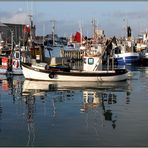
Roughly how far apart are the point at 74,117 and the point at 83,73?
15547 mm

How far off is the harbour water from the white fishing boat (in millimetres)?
4736

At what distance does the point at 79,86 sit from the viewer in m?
29.2

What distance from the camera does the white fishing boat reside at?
31922 millimetres

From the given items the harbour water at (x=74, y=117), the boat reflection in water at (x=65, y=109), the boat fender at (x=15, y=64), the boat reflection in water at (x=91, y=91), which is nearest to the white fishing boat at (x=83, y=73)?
the boat reflection in water at (x=91, y=91)

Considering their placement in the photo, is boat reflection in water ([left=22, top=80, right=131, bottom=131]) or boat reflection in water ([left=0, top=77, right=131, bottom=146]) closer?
boat reflection in water ([left=0, top=77, right=131, bottom=146])

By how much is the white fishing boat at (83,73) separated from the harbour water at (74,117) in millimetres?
4736

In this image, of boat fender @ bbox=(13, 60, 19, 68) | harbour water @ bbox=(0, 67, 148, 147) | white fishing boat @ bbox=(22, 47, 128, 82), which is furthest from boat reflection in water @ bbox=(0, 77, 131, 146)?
boat fender @ bbox=(13, 60, 19, 68)

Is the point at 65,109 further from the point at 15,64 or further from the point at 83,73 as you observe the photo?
the point at 15,64

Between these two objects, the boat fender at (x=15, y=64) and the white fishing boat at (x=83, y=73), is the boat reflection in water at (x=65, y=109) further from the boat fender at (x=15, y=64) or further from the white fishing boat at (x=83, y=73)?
the boat fender at (x=15, y=64)

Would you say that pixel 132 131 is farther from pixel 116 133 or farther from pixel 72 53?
pixel 72 53

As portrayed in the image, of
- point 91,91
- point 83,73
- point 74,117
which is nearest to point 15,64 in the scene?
point 83,73

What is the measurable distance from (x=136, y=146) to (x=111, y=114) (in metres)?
5.48

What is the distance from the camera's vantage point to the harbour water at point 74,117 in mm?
12719

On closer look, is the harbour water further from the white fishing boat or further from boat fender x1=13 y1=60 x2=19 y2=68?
boat fender x1=13 y1=60 x2=19 y2=68
